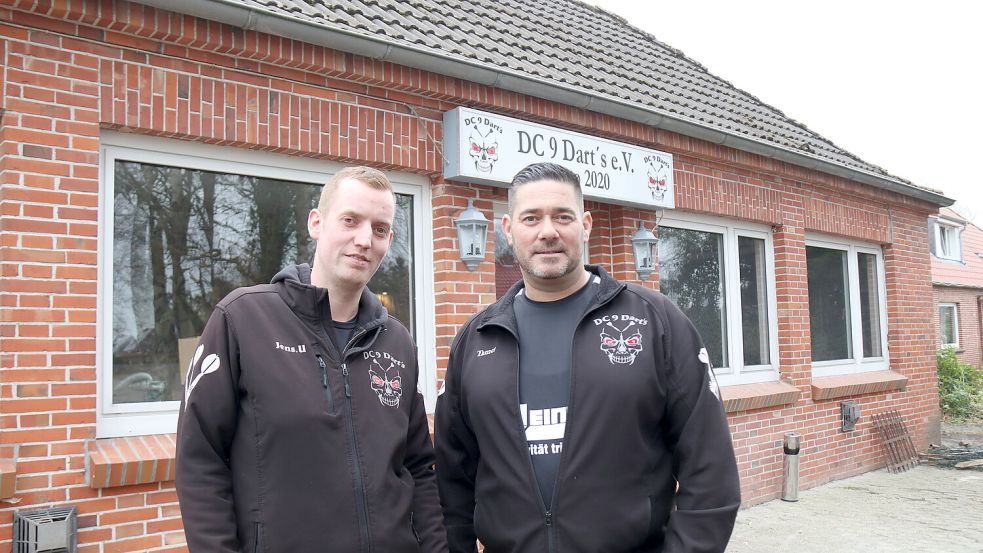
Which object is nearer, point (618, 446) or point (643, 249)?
point (618, 446)

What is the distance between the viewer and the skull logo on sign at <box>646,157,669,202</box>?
20.7ft

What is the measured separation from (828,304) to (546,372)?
7.47 metres

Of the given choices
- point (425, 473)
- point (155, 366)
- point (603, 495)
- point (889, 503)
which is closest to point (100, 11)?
point (155, 366)

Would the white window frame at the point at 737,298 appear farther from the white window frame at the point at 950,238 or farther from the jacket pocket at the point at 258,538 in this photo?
the white window frame at the point at 950,238

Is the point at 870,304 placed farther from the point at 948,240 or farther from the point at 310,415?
the point at 948,240

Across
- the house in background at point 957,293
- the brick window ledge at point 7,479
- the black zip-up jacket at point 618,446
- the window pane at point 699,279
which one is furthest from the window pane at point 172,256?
the house in background at point 957,293

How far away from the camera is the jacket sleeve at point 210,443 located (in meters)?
2.00

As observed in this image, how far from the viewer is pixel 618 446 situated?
2293 mm

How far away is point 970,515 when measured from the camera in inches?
269

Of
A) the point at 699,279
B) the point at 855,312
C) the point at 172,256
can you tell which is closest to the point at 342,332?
the point at 172,256

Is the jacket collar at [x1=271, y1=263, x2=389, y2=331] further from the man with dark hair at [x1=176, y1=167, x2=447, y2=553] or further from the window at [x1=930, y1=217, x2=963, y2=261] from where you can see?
the window at [x1=930, y1=217, x2=963, y2=261]

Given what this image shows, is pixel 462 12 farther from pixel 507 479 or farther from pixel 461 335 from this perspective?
pixel 507 479

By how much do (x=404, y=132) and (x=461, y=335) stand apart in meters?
2.53

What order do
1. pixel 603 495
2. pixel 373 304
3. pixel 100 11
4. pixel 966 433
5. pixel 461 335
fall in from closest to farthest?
pixel 603 495 < pixel 373 304 < pixel 461 335 < pixel 100 11 < pixel 966 433
